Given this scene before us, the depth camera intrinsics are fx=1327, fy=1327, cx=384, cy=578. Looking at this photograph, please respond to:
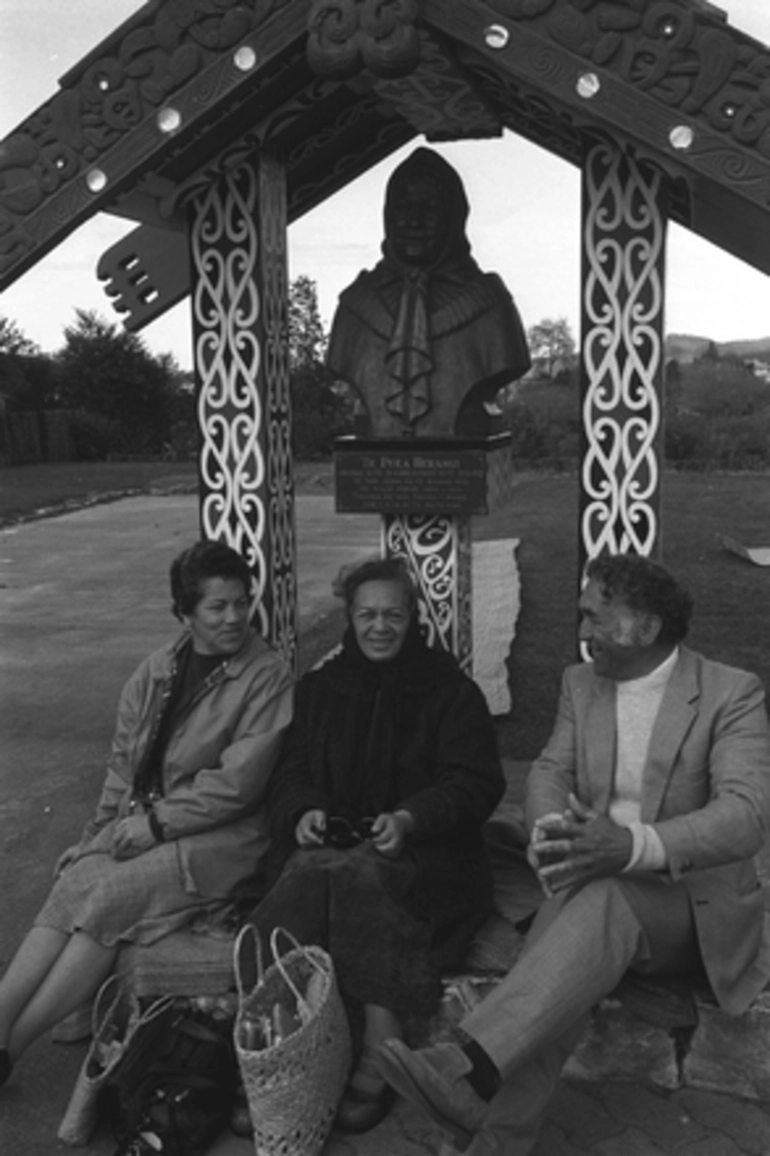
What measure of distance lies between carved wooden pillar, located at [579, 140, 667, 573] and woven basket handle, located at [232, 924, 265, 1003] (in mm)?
1747

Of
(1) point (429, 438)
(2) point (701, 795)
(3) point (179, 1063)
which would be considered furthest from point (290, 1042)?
(1) point (429, 438)

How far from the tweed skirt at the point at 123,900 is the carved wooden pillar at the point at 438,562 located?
1.50 m

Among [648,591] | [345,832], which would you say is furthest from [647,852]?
[345,832]

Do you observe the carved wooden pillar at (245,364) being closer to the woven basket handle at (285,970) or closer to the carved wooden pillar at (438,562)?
the carved wooden pillar at (438,562)

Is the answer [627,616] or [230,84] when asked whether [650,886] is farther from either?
[230,84]

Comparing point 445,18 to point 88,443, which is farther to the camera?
point 88,443

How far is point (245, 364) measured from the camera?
469 centimetres

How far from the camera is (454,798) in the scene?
11.7 ft

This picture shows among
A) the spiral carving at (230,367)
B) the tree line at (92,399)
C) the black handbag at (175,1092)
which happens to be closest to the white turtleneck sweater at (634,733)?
the black handbag at (175,1092)

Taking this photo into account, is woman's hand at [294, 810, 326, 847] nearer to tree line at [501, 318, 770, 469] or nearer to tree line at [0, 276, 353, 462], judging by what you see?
tree line at [501, 318, 770, 469]

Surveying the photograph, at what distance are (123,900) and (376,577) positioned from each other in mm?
1126

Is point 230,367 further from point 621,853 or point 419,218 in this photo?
point 621,853

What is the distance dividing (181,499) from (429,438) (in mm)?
16068

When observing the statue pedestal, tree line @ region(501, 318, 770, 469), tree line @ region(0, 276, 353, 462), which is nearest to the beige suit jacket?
the statue pedestal
